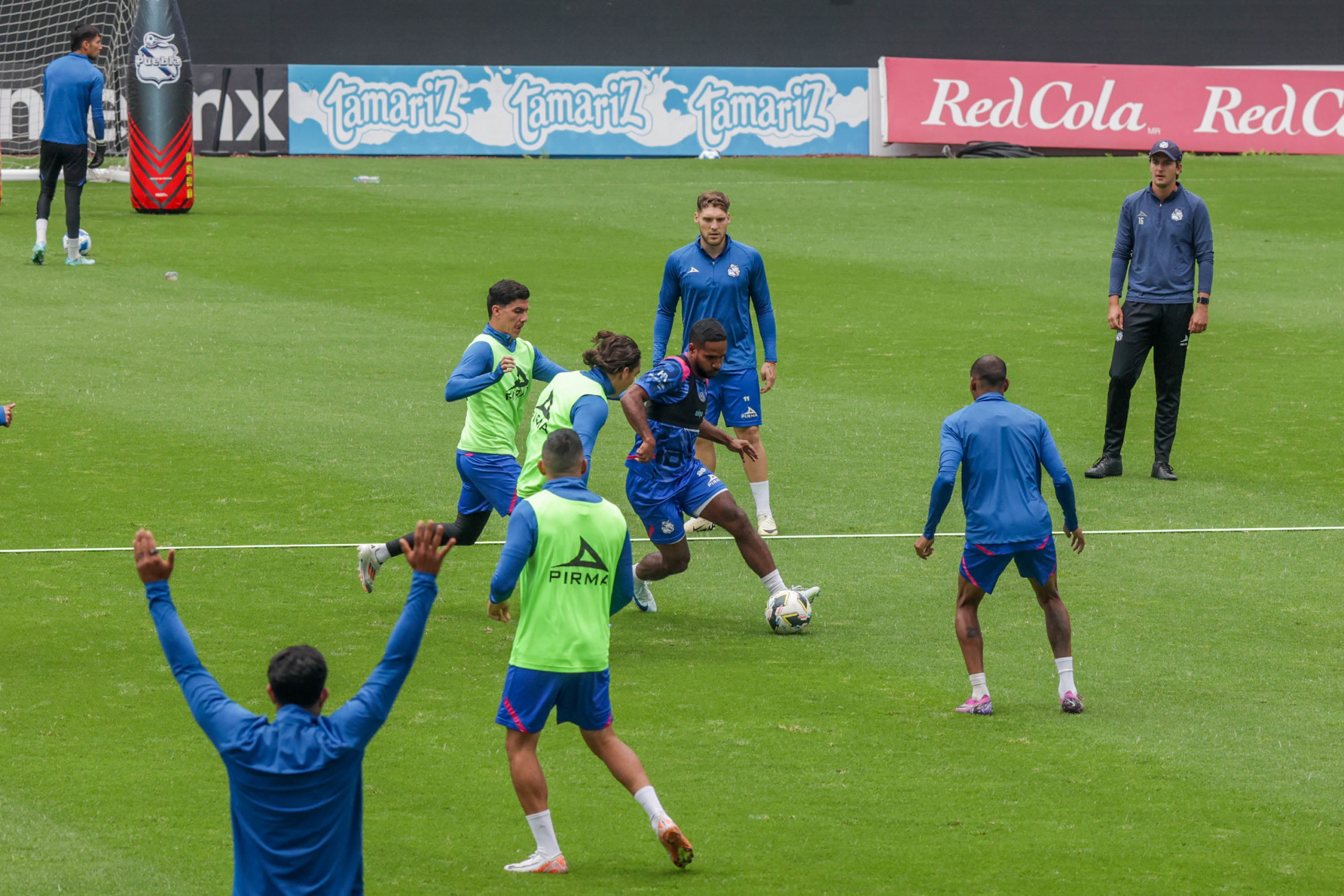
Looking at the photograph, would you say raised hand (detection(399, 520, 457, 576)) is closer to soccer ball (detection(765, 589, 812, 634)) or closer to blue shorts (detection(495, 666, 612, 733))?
blue shorts (detection(495, 666, 612, 733))

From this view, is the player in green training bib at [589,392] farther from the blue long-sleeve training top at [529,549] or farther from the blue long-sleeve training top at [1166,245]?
the blue long-sleeve training top at [1166,245]

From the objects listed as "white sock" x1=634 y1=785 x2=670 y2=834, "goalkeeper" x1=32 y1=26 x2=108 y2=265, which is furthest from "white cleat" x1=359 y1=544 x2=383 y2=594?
"goalkeeper" x1=32 y1=26 x2=108 y2=265

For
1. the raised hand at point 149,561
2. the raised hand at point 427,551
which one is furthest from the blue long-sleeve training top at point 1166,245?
the raised hand at point 149,561

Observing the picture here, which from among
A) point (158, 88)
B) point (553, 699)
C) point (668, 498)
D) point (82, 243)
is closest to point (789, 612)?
point (668, 498)

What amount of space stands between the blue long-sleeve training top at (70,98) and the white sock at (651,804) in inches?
617

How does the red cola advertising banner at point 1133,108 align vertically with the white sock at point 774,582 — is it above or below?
above

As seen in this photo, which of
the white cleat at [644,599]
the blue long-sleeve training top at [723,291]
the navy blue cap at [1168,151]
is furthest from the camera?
the navy blue cap at [1168,151]

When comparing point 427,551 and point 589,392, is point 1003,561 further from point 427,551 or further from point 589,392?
point 427,551

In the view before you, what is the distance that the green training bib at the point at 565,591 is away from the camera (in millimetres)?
6375

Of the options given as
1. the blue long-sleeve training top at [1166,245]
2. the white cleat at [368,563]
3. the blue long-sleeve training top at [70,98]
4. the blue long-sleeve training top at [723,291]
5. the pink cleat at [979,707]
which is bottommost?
the pink cleat at [979,707]

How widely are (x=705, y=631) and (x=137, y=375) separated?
341 inches

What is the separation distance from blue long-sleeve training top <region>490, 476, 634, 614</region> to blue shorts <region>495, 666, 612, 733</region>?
328mm

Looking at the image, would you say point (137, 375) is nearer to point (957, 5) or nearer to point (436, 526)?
point (436, 526)

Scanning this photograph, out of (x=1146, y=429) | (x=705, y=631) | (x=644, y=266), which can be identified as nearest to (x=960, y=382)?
(x=1146, y=429)
